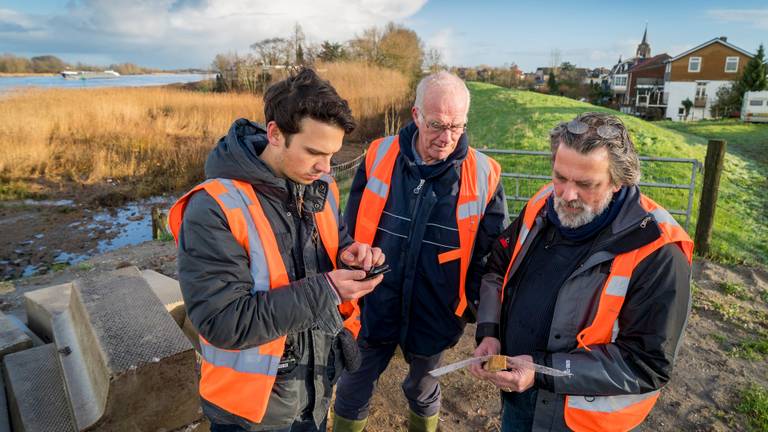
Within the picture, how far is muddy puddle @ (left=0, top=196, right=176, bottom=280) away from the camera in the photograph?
973cm

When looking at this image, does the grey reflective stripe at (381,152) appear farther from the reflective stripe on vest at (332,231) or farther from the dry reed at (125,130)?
the dry reed at (125,130)

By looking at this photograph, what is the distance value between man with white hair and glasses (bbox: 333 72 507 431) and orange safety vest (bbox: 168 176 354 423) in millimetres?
991

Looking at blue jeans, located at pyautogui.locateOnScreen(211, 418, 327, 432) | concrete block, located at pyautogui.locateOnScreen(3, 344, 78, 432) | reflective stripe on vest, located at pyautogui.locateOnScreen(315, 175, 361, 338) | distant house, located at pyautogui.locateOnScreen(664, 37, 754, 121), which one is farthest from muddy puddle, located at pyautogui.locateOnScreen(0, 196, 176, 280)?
distant house, located at pyautogui.locateOnScreen(664, 37, 754, 121)

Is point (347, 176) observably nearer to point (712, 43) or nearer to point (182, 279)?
point (182, 279)

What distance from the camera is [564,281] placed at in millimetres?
1940

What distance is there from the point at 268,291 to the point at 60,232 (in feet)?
40.0

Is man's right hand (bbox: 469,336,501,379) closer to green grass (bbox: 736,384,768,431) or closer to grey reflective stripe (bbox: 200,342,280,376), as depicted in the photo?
grey reflective stripe (bbox: 200,342,280,376)

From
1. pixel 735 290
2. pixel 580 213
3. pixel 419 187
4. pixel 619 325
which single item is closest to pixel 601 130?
pixel 580 213

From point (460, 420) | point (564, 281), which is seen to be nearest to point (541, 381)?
point (564, 281)

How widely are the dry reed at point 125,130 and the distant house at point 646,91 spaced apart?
35730 mm

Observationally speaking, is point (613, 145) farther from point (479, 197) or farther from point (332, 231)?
point (332, 231)

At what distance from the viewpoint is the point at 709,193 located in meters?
6.20

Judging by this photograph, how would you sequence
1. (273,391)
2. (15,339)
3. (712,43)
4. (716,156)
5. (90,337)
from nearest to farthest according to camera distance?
(273,391), (90,337), (15,339), (716,156), (712,43)

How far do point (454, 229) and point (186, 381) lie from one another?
174 cm
